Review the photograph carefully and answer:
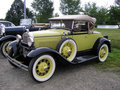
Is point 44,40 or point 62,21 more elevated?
point 62,21

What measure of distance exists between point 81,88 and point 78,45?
5.49ft

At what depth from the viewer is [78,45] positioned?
4281 mm

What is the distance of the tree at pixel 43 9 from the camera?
27.1 metres

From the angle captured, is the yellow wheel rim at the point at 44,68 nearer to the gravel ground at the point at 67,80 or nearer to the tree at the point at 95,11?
the gravel ground at the point at 67,80

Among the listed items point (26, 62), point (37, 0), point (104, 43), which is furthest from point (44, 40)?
point (37, 0)

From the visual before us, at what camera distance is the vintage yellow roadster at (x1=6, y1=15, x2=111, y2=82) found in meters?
3.17

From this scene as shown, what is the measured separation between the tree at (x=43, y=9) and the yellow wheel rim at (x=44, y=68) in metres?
24.4

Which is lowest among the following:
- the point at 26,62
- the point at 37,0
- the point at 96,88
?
Result: the point at 96,88

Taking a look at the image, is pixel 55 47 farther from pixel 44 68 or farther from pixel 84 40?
pixel 84 40

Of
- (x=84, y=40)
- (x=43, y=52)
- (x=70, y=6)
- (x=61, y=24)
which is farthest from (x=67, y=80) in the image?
(x=70, y=6)

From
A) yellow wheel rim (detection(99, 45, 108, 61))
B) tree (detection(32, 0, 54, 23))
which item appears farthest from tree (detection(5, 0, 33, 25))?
yellow wheel rim (detection(99, 45, 108, 61))

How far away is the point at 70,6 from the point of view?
2402 centimetres

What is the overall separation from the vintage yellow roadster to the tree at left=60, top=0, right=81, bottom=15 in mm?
19931

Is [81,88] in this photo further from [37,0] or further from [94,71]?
[37,0]
